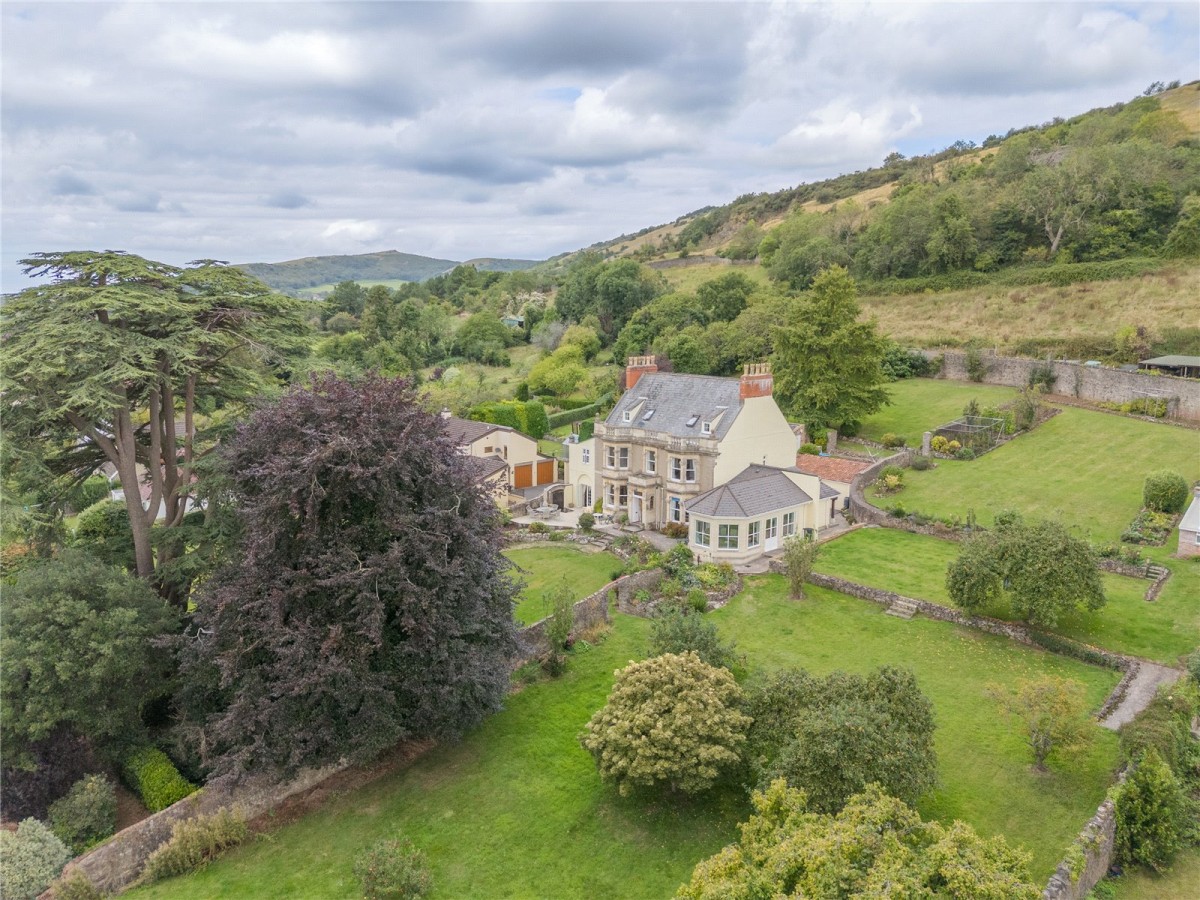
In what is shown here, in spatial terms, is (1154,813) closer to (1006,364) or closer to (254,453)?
(254,453)

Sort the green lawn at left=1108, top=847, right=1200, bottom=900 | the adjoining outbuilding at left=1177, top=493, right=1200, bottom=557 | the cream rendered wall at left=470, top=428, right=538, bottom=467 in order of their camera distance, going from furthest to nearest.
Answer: the cream rendered wall at left=470, top=428, right=538, bottom=467
the adjoining outbuilding at left=1177, top=493, right=1200, bottom=557
the green lawn at left=1108, top=847, right=1200, bottom=900

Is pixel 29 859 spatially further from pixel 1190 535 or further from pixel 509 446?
pixel 1190 535

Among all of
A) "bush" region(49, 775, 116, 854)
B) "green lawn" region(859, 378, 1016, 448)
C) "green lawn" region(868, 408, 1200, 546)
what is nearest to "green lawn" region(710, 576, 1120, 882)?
"green lawn" region(868, 408, 1200, 546)

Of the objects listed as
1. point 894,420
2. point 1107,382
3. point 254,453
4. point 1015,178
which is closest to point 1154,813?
point 254,453

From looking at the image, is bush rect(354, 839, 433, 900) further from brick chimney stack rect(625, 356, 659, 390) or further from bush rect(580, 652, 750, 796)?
brick chimney stack rect(625, 356, 659, 390)

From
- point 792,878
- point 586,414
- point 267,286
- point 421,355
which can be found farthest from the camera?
point 421,355

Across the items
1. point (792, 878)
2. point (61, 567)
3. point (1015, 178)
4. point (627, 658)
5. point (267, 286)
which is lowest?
point (627, 658)

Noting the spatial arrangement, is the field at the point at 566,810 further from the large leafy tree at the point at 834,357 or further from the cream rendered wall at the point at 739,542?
the large leafy tree at the point at 834,357
